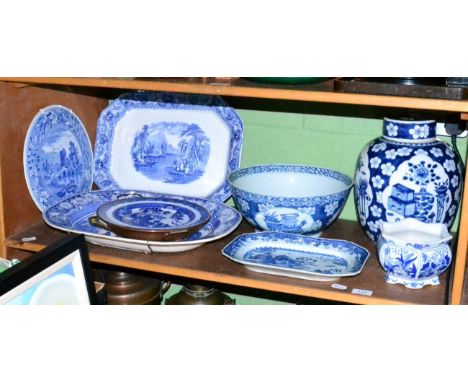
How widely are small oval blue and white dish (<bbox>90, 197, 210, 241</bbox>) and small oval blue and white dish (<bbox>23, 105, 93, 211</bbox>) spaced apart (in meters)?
0.15

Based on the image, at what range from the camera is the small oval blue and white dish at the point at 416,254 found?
1.32 m

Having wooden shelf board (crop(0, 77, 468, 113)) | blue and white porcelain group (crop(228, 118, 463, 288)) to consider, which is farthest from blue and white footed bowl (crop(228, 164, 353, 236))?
wooden shelf board (crop(0, 77, 468, 113))

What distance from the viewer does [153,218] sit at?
5.12 ft

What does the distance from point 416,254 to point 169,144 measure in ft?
2.15

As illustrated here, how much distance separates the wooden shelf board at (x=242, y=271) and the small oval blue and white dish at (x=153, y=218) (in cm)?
5

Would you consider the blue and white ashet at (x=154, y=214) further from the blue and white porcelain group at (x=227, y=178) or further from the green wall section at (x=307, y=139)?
the green wall section at (x=307, y=139)

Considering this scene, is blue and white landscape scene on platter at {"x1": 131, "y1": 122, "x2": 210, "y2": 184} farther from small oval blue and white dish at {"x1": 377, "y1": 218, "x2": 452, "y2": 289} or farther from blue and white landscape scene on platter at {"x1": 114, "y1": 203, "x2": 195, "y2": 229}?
small oval blue and white dish at {"x1": 377, "y1": 218, "x2": 452, "y2": 289}

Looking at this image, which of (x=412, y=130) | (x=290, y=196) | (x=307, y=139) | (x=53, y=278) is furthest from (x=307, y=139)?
(x=53, y=278)

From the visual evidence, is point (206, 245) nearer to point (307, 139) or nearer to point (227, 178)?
point (227, 178)

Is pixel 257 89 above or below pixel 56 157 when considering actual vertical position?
above

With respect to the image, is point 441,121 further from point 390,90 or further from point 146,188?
point 146,188

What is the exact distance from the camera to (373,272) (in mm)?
1427

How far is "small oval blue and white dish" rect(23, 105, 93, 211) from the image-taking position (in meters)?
1.60

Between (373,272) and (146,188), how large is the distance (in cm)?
59
